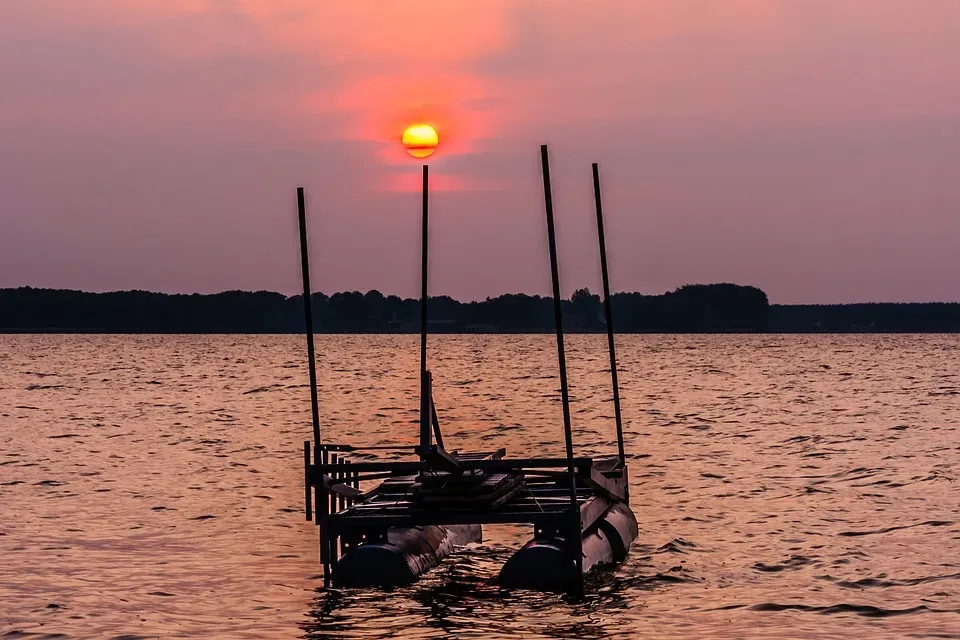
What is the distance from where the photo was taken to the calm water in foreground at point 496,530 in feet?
59.6

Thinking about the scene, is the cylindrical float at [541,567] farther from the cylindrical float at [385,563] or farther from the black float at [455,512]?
the cylindrical float at [385,563]

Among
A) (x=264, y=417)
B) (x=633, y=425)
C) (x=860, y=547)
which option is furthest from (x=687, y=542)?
(x=264, y=417)

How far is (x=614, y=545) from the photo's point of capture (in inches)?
863

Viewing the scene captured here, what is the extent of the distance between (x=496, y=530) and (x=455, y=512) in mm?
7155

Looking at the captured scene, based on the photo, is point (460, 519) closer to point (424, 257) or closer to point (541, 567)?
point (541, 567)

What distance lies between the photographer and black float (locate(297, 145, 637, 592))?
18.6 metres

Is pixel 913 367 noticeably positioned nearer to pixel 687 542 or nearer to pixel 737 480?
pixel 737 480

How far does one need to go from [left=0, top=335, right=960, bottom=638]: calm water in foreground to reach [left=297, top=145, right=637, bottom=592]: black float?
1.57 feet

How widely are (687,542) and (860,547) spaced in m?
3.19

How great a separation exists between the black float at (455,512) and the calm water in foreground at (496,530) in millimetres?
478

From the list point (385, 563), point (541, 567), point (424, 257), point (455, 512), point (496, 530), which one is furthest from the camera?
point (496, 530)

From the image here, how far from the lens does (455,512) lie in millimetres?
18938

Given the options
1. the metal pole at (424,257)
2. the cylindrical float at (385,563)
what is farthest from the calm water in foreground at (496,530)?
the metal pole at (424,257)

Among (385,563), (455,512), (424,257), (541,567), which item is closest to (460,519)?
(455,512)
